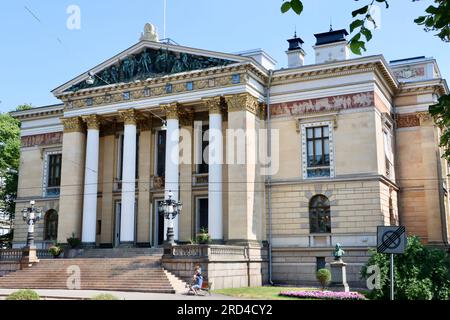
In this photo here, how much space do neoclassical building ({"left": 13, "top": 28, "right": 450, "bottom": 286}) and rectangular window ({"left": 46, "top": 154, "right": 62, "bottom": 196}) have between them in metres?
3.94

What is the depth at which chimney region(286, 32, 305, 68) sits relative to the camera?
39.3 meters

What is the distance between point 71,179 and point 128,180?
4.81 metres

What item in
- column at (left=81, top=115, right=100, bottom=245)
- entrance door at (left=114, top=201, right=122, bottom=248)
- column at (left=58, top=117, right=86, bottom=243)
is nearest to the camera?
column at (left=81, top=115, right=100, bottom=245)

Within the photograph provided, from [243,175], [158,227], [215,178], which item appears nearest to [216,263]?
[243,175]

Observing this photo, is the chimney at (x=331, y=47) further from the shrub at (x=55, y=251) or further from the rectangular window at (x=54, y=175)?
the shrub at (x=55, y=251)

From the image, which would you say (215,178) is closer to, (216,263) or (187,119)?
(187,119)

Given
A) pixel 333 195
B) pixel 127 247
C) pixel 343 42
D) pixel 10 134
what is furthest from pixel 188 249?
pixel 10 134

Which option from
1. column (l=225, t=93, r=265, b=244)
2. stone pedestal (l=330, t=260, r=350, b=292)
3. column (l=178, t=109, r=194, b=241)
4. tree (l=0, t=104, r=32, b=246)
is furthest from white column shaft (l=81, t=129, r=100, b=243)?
stone pedestal (l=330, t=260, r=350, b=292)

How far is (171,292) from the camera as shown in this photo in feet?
81.9

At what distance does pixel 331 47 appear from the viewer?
38062 mm

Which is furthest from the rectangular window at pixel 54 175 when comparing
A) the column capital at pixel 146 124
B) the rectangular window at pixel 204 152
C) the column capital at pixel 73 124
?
the rectangular window at pixel 204 152

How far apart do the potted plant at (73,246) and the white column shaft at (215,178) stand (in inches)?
369

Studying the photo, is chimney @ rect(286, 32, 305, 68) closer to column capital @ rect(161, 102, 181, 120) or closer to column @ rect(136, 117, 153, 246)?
column capital @ rect(161, 102, 181, 120)

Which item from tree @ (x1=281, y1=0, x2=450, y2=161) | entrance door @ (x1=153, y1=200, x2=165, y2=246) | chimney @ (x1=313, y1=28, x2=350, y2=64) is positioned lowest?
entrance door @ (x1=153, y1=200, x2=165, y2=246)
